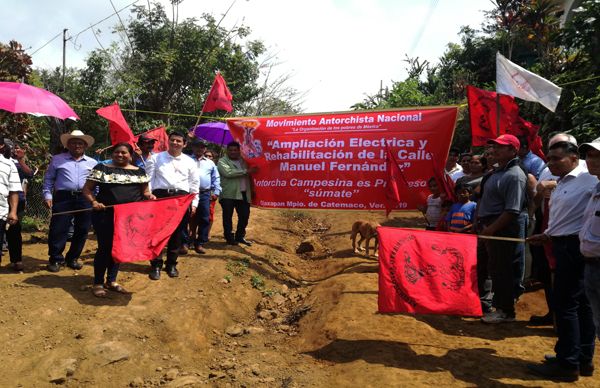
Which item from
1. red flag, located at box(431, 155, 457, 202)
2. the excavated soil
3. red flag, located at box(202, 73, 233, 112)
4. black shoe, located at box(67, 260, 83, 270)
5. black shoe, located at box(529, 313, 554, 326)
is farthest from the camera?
red flag, located at box(202, 73, 233, 112)

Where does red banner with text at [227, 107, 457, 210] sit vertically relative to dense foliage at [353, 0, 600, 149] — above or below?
below

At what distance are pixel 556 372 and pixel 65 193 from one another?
5495mm

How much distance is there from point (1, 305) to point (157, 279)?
1625 millimetres

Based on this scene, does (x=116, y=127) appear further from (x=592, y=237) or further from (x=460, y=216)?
(x=592, y=237)

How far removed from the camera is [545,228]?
186 inches

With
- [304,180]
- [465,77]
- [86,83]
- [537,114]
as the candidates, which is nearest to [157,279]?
[304,180]

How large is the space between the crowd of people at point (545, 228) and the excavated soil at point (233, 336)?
307mm

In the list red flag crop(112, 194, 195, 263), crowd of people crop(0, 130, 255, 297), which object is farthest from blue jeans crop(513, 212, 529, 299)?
crowd of people crop(0, 130, 255, 297)

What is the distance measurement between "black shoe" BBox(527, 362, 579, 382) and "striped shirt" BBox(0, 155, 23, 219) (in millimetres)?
5532

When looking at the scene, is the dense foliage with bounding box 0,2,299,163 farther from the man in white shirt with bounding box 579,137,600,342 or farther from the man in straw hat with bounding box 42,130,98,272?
the man in white shirt with bounding box 579,137,600,342

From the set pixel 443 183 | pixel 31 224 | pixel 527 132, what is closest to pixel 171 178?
pixel 443 183

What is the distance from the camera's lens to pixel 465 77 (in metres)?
21.6

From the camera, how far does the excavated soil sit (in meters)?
3.64

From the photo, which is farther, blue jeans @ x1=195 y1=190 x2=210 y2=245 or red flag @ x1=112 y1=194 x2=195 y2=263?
blue jeans @ x1=195 y1=190 x2=210 y2=245
